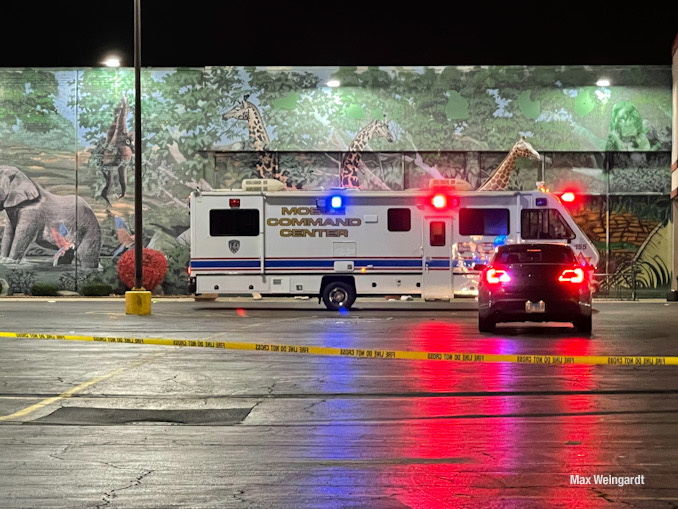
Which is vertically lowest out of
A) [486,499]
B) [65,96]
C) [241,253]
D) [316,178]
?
[486,499]

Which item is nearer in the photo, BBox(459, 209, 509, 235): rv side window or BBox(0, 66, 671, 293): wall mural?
BBox(459, 209, 509, 235): rv side window

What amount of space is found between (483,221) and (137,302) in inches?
359

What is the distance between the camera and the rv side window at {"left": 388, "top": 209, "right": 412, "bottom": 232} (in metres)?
26.3

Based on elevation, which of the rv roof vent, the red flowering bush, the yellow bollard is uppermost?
the rv roof vent

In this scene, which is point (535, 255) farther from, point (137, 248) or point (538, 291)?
point (137, 248)

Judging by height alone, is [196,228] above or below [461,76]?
below

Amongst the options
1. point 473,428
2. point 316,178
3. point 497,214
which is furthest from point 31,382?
point 316,178

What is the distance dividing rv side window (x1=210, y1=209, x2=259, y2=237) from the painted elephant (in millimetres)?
11964

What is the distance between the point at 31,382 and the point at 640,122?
28.2 metres

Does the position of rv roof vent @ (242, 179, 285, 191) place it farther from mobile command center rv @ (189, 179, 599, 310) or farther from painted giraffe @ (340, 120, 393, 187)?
painted giraffe @ (340, 120, 393, 187)

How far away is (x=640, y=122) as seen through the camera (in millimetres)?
35562

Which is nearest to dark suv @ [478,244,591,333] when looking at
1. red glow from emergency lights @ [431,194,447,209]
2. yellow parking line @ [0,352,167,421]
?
yellow parking line @ [0,352,167,421]

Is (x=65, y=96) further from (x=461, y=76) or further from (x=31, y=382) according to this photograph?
(x=31, y=382)

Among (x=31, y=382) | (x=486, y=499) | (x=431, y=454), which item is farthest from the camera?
(x=31, y=382)
